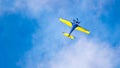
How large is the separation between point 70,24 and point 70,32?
4.38 metres

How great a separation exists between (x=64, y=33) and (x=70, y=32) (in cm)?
516

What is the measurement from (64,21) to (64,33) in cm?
706

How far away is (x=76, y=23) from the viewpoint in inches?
6673

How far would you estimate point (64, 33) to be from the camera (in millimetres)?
183500

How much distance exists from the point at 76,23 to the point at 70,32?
1112 centimetres

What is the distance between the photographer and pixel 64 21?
18025 cm

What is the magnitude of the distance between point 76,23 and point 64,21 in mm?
12270

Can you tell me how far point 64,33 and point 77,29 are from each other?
8.58m

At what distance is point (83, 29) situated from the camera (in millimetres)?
179625

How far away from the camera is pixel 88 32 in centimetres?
17912

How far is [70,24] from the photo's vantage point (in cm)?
17788

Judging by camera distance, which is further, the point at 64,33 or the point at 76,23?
the point at 64,33
